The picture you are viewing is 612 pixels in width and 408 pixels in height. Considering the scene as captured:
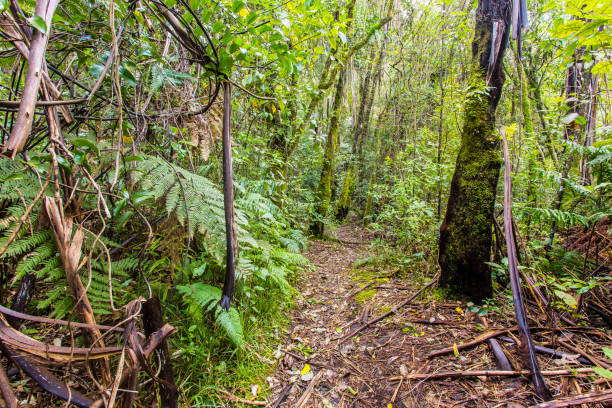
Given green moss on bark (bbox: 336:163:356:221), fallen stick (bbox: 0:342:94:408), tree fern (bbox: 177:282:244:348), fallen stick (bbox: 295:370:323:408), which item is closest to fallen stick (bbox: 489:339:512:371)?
fallen stick (bbox: 295:370:323:408)

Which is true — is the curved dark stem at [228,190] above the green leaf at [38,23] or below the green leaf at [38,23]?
below

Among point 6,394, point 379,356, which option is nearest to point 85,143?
point 6,394

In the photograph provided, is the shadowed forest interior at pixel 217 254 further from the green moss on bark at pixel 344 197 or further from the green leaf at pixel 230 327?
the green moss on bark at pixel 344 197

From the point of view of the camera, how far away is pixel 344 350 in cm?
244

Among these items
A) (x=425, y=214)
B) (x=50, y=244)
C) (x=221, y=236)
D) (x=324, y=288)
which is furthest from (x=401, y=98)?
(x=50, y=244)

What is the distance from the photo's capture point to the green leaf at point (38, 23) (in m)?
0.67

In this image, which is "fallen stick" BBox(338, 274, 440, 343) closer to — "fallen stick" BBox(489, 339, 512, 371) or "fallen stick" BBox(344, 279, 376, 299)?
"fallen stick" BBox(344, 279, 376, 299)

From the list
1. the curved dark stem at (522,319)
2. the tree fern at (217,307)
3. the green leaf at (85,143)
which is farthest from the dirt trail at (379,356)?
the green leaf at (85,143)

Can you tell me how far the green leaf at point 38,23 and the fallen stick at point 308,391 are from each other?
7.88 ft

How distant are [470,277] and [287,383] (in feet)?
6.91

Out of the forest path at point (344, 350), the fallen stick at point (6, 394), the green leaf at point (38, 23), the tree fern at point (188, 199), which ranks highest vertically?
the green leaf at point (38, 23)

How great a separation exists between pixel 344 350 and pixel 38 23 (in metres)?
2.82

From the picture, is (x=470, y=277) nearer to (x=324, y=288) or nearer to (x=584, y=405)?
(x=584, y=405)

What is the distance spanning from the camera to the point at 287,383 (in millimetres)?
2105
